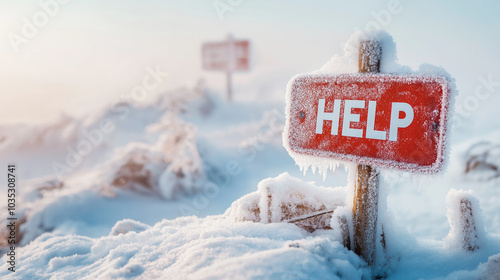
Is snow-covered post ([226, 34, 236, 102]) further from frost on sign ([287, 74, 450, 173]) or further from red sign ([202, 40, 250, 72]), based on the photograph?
frost on sign ([287, 74, 450, 173])

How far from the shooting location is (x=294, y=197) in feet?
7.62

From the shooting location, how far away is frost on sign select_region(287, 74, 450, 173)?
1.56 meters

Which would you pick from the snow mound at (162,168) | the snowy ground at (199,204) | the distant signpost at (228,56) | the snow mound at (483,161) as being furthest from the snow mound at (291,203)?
the distant signpost at (228,56)

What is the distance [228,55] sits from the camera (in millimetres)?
12453

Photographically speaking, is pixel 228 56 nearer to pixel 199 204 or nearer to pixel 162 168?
pixel 162 168

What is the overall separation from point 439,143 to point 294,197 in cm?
110

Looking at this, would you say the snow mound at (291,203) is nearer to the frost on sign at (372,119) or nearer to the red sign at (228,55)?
the frost on sign at (372,119)

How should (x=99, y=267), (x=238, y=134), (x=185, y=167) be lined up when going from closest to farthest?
1. (x=99, y=267)
2. (x=185, y=167)
3. (x=238, y=134)

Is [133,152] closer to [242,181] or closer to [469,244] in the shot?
[242,181]

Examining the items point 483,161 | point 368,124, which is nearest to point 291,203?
point 368,124

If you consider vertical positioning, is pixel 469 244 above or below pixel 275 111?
below

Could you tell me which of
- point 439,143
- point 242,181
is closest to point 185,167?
point 242,181

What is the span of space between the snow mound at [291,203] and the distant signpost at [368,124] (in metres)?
0.34

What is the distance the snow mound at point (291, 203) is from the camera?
2.21 m
